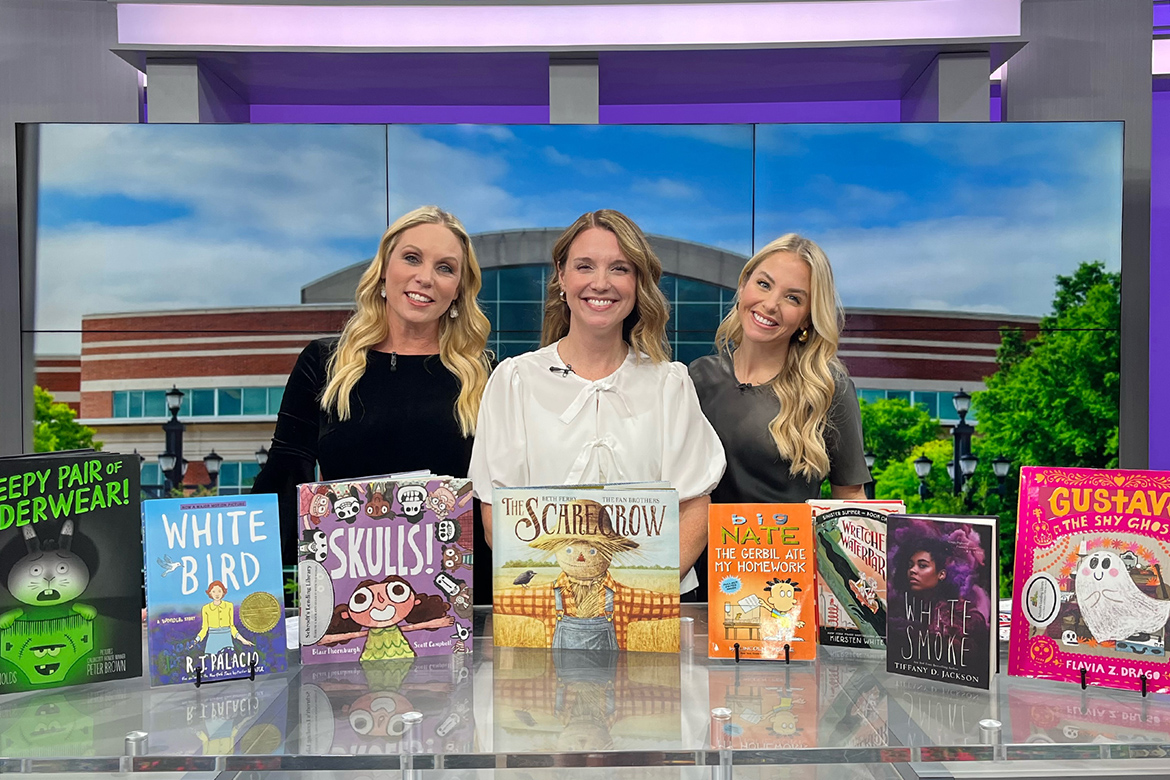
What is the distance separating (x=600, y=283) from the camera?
84.2 inches

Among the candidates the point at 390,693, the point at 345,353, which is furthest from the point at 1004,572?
the point at 390,693

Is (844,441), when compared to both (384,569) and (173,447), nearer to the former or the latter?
(384,569)

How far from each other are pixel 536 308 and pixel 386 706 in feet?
7.02

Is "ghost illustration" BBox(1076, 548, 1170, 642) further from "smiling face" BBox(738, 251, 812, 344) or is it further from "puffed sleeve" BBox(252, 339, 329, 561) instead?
"puffed sleeve" BBox(252, 339, 329, 561)

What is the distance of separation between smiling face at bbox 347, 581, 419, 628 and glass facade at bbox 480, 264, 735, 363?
173 centimetres

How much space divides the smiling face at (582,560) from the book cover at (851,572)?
1.16ft

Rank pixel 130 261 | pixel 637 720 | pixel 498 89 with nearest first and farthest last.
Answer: pixel 637 720
pixel 130 261
pixel 498 89

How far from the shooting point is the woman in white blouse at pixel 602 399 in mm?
2066

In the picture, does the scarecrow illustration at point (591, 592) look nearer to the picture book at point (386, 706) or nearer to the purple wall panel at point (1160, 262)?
the picture book at point (386, 706)

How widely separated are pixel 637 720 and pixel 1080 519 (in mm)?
723

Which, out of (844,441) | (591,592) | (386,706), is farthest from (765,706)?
(844,441)

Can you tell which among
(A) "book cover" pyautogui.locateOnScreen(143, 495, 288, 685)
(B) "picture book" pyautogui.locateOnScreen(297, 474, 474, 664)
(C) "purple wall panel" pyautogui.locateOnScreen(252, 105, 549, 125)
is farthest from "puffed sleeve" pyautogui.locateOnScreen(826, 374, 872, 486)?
(C) "purple wall panel" pyautogui.locateOnScreen(252, 105, 549, 125)

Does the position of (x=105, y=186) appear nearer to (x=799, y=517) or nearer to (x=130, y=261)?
(x=130, y=261)

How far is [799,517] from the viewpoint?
1.45m
